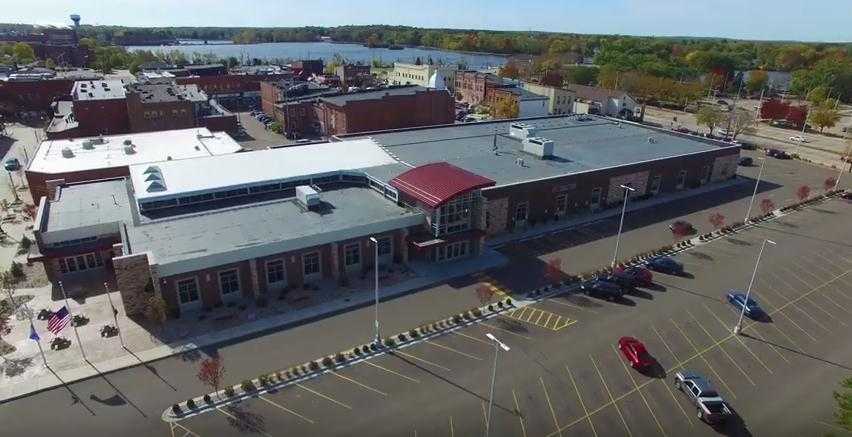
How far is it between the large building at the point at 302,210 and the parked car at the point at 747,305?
2069 centimetres

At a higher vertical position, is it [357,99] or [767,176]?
[357,99]

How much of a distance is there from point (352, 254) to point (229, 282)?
1014 cm

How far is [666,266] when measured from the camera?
45.9 metres

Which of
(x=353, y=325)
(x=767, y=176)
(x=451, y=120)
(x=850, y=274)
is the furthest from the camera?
(x=451, y=120)

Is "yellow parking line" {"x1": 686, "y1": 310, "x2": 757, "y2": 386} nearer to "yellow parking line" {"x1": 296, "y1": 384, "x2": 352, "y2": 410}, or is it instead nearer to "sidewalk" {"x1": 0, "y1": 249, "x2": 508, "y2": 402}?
"sidewalk" {"x1": 0, "y1": 249, "x2": 508, "y2": 402}

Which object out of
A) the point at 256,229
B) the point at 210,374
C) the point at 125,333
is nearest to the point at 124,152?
the point at 256,229

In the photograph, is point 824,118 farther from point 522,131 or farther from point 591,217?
point 591,217

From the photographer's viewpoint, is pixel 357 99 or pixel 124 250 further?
pixel 357 99

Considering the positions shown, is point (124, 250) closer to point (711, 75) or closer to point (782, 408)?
point (782, 408)

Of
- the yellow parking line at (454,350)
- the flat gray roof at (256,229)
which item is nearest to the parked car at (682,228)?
the flat gray roof at (256,229)

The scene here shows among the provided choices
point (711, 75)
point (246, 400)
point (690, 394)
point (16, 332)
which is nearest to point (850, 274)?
point (690, 394)

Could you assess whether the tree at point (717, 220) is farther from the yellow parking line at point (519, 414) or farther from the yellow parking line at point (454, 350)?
the yellow parking line at point (519, 414)

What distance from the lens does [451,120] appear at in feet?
339

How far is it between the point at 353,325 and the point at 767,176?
72274mm
